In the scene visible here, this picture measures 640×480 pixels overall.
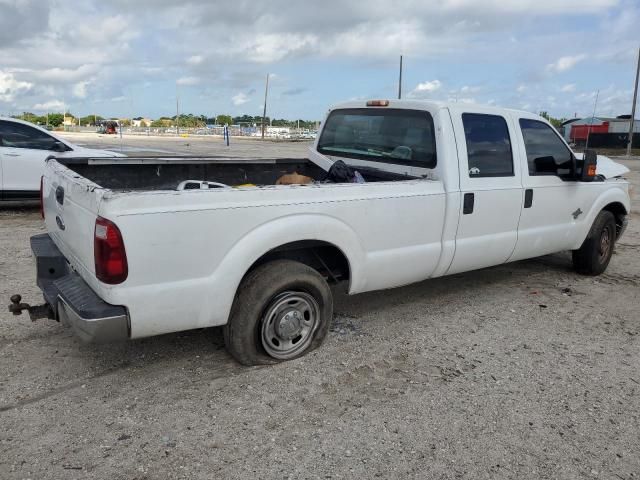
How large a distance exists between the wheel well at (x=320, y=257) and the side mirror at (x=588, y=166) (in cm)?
283

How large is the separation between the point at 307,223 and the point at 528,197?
2.50m

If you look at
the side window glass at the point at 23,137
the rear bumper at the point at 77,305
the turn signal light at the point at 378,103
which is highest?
the turn signal light at the point at 378,103

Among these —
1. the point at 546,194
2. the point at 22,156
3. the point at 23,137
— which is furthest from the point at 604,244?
the point at 23,137

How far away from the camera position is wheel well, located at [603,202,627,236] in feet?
20.7

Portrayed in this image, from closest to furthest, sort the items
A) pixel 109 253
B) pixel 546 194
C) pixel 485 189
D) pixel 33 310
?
1. pixel 109 253
2. pixel 33 310
3. pixel 485 189
4. pixel 546 194

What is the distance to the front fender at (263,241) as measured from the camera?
3318 mm

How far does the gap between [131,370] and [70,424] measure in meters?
0.67

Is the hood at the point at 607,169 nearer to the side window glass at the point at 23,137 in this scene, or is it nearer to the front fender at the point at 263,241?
the front fender at the point at 263,241

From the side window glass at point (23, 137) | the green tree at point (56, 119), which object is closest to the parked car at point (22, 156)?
the side window glass at point (23, 137)

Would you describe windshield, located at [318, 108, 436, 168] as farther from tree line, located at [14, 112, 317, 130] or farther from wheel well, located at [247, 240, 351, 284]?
tree line, located at [14, 112, 317, 130]

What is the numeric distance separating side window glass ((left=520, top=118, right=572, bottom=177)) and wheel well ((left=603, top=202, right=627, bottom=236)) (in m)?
1.15

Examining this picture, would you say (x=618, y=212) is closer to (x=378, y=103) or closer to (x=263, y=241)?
(x=378, y=103)

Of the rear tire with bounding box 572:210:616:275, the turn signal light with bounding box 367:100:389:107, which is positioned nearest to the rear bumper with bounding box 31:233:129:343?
the turn signal light with bounding box 367:100:389:107

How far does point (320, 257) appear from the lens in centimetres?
409
